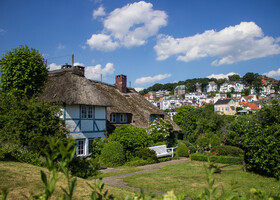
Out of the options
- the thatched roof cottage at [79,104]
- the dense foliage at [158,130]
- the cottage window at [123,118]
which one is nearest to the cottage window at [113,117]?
the cottage window at [123,118]

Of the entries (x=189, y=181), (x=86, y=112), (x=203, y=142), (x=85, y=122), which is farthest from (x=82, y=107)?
(x=203, y=142)

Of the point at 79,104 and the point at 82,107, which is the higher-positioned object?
the point at 79,104

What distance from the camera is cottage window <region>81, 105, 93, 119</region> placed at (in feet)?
61.4

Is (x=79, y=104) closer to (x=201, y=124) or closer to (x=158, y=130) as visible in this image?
(x=158, y=130)

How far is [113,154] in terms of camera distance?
Result: 56.6 feet

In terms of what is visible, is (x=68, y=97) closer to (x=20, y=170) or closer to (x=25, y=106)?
(x=25, y=106)

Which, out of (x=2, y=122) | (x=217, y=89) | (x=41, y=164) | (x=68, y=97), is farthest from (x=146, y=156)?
(x=217, y=89)

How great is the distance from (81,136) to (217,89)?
629 ft

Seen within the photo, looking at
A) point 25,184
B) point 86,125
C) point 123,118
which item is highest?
point 123,118

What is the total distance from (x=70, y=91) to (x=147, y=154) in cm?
761

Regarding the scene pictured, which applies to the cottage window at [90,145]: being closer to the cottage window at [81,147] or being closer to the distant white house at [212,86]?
the cottage window at [81,147]

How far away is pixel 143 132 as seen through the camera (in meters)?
20.0

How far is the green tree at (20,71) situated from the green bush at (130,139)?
6929mm

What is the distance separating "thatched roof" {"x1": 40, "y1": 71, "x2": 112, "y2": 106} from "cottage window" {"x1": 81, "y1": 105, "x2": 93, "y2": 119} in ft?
2.13
